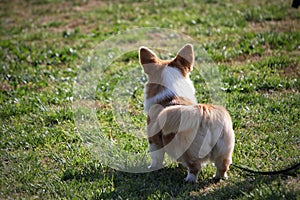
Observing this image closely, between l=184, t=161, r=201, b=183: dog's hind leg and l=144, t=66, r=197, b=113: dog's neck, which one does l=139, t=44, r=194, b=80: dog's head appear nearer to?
l=144, t=66, r=197, b=113: dog's neck

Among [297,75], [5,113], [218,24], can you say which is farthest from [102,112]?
[218,24]

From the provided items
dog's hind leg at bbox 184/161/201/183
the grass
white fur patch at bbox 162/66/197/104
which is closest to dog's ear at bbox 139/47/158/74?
white fur patch at bbox 162/66/197/104

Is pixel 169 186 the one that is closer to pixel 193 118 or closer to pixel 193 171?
pixel 193 171

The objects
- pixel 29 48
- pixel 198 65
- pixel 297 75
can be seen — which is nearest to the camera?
pixel 297 75

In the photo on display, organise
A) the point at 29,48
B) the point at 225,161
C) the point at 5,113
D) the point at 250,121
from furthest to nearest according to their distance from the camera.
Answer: the point at 29,48
the point at 5,113
the point at 250,121
the point at 225,161

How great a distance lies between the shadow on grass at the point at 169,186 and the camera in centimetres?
400

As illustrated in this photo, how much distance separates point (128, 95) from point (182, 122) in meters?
2.69

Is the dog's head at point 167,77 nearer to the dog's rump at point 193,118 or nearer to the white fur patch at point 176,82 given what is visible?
the white fur patch at point 176,82

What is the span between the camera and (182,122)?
395cm

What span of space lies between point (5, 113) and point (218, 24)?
4747 mm

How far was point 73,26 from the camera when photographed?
384 inches

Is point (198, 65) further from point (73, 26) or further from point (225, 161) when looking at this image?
point (73, 26)

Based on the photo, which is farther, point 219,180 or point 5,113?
point 5,113

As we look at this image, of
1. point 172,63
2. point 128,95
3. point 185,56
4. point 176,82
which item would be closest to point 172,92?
point 176,82
